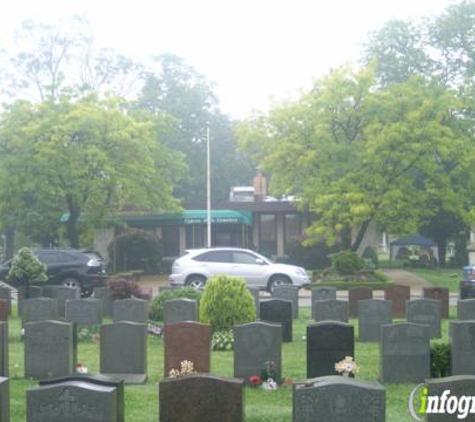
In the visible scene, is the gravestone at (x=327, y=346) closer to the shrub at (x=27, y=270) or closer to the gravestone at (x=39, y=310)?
the gravestone at (x=39, y=310)

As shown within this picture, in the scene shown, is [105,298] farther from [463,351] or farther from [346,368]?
[346,368]

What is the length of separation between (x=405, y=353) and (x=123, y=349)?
14.0ft

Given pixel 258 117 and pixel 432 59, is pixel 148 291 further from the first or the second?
pixel 432 59

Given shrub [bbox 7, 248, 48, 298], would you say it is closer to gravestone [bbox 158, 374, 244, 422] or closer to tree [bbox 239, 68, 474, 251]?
tree [bbox 239, 68, 474, 251]

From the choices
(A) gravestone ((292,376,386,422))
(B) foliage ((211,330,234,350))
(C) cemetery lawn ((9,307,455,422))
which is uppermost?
Answer: (A) gravestone ((292,376,386,422))

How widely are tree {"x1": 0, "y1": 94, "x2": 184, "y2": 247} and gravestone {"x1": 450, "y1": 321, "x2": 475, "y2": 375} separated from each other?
25397 mm

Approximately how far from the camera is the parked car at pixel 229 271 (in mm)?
30297

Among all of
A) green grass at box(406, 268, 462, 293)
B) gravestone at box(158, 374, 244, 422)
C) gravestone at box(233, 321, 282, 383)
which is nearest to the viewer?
gravestone at box(158, 374, 244, 422)

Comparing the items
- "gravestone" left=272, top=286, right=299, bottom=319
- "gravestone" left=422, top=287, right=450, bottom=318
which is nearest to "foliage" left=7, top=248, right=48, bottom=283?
"gravestone" left=272, top=286, right=299, bottom=319

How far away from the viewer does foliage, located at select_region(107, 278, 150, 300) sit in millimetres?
23922

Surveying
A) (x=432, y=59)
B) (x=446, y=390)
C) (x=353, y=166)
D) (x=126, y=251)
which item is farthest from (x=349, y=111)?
(x=446, y=390)

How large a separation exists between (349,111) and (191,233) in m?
15.5

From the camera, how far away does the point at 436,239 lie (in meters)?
48.2

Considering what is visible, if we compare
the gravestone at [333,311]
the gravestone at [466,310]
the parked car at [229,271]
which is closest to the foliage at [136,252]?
the parked car at [229,271]
